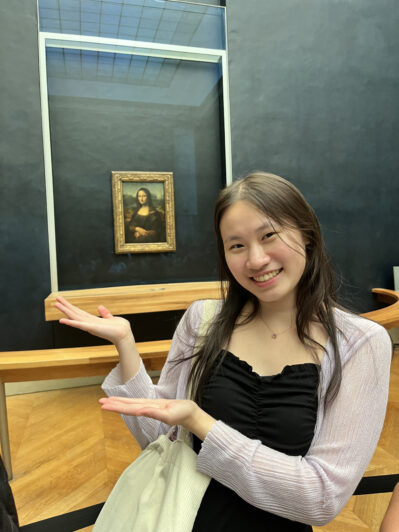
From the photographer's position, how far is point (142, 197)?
484cm

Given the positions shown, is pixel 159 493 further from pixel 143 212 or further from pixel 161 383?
pixel 143 212

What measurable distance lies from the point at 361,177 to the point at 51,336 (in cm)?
480

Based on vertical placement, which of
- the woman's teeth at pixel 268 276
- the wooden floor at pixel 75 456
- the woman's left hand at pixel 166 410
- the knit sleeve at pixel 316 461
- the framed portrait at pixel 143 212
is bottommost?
the wooden floor at pixel 75 456

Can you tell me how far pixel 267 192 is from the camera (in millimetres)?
1209

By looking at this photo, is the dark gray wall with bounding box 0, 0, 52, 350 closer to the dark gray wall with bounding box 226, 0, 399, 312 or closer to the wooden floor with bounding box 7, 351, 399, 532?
the wooden floor with bounding box 7, 351, 399, 532

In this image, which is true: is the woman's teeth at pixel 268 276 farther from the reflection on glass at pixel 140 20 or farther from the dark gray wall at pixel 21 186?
the reflection on glass at pixel 140 20

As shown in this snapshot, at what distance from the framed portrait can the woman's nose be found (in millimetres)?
3708

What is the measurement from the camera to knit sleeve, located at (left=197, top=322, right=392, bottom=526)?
39.9 inches

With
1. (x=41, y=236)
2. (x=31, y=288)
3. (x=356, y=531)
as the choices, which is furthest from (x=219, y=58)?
(x=356, y=531)

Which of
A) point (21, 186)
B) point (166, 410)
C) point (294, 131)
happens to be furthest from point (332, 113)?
point (166, 410)

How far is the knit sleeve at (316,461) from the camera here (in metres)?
1.01

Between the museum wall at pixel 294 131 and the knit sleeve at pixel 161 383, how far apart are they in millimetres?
3425

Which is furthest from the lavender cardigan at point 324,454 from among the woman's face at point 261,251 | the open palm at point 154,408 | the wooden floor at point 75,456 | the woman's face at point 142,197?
the woman's face at point 142,197

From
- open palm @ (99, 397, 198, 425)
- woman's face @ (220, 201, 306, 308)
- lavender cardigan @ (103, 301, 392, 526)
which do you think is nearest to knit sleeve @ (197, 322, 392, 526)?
lavender cardigan @ (103, 301, 392, 526)
